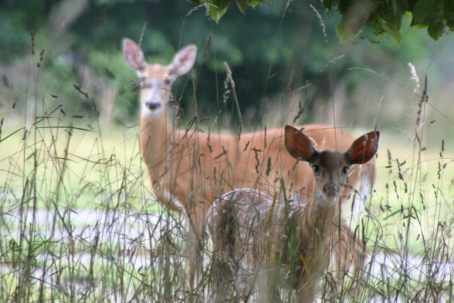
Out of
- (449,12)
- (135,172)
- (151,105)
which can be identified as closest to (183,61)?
(151,105)

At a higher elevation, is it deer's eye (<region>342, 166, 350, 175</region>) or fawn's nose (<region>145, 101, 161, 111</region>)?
A: fawn's nose (<region>145, 101, 161, 111</region>)

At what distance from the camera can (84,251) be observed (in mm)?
3887

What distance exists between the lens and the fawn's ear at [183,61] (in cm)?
888

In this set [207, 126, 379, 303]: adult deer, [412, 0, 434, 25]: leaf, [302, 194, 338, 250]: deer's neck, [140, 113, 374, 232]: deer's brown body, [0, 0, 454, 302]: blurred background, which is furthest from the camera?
[140, 113, 374, 232]: deer's brown body

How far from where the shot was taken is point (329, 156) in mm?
4191

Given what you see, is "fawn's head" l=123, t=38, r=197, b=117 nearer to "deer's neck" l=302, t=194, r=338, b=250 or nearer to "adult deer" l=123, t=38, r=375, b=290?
"adult deer" l=123, t=38, r=375, b=290

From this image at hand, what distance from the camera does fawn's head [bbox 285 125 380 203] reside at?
13.5 feet

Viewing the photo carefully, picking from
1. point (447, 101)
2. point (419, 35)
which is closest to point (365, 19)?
point (447, 101)

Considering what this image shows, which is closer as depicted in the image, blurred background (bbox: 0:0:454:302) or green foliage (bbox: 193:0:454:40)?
green foliage (bbox: 193:0:454:40)

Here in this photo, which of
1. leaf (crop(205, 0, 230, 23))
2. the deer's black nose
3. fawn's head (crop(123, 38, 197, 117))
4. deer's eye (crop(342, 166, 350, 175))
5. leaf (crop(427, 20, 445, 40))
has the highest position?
fawn's head (crop(123, 38, 197, 117))

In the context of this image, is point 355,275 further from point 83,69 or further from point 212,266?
point 83,69

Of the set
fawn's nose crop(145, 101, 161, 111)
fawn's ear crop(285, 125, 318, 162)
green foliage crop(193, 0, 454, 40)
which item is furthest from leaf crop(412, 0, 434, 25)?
fawn's nose crop(145, 101, 161, 111)

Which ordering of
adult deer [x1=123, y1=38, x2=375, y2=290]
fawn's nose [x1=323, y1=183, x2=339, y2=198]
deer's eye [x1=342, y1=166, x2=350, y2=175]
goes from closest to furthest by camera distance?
1. fawn's nose [x1=323, y1=183, x2=339, y2=198]
2. deer's eye [x1=342, y1=166, x2=350, y2=175]
3. adult deer [x1=123, y1=38, x2=375, y2=290]

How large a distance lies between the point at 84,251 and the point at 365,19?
1.24 meters
